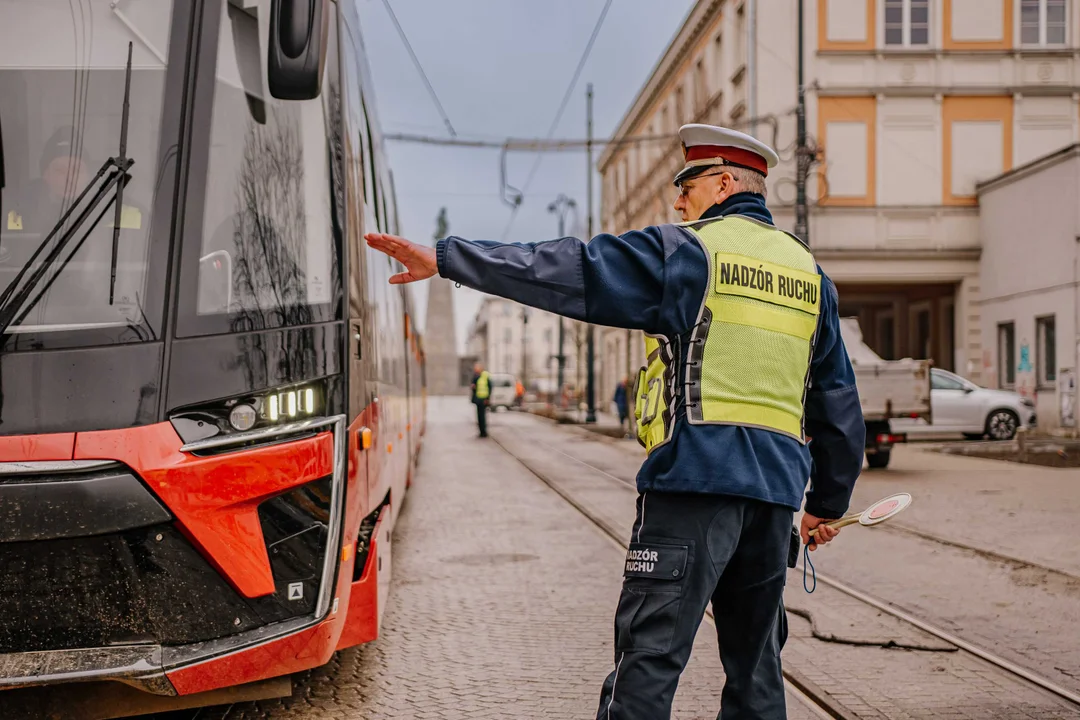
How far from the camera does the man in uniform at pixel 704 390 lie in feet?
8.25

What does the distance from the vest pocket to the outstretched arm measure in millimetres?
644

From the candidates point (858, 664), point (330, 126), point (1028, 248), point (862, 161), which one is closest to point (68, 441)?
point (330, 126)

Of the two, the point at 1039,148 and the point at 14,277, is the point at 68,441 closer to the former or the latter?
the point at 14,277

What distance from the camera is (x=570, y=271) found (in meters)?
2.51

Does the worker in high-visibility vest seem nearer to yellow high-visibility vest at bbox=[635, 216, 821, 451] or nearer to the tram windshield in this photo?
the tram windshield

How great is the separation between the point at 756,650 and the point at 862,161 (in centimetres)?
2645

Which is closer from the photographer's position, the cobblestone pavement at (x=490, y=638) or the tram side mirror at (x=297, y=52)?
the tram side mirror at (x=297, y=52)

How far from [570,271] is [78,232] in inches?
71.1

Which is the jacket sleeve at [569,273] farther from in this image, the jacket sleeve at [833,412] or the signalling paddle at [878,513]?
the signalling paddle at [878,513]

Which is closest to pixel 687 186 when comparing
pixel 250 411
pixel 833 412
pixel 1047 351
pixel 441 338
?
pixel 833 412

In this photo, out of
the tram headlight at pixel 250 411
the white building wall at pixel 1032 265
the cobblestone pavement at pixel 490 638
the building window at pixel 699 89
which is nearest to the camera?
the tram headlight at pixel 250 411

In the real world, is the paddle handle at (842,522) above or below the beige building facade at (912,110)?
below

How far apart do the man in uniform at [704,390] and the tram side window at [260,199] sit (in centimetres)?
100

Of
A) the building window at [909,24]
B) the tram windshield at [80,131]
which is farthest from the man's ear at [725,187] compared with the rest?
the building window at [909,24]
